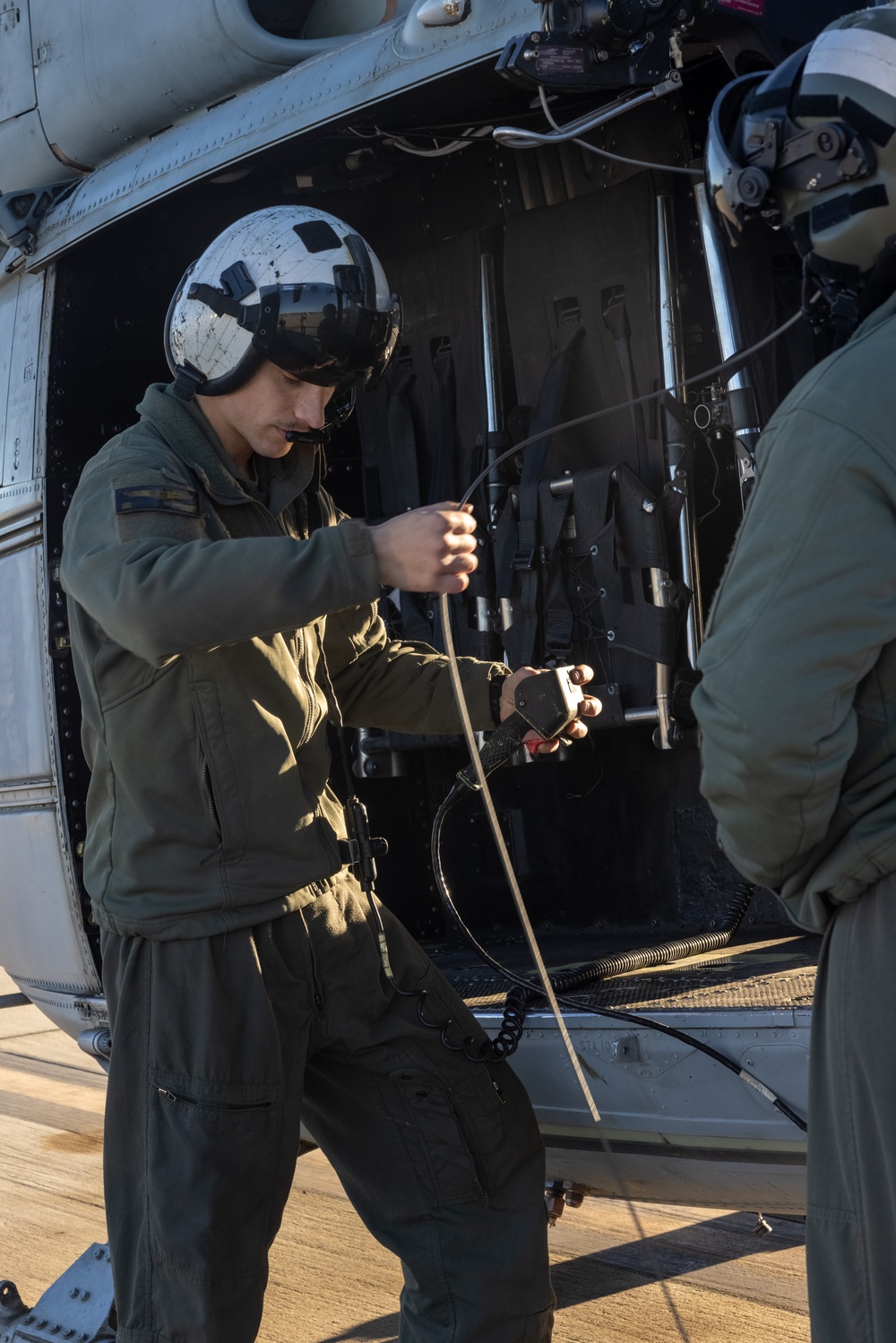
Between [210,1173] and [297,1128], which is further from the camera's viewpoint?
[297,1128]

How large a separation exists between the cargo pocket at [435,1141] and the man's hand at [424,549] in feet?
2.86

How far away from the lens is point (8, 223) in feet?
10.3

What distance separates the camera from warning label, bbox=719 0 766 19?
7.59ft

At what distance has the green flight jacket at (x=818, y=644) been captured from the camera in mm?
1379

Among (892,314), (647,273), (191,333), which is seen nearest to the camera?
(892,314)

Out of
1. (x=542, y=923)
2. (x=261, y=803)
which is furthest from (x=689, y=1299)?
(x=261, y=803)

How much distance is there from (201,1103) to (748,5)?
2.01m

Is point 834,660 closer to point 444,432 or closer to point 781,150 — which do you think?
point 781,150

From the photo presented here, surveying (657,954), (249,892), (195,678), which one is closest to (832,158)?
(195,678)

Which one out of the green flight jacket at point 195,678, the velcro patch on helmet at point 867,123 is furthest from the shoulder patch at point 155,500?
the velcro patch on helmet at point 867,123

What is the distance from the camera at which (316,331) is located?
223cm

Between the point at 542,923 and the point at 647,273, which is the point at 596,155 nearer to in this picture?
the point at 647,273

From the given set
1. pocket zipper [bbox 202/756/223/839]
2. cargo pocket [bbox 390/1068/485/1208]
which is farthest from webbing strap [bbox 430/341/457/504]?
cargo pocket [bbox 390/1068/485/1208]

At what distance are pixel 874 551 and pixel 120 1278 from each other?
1599 mm
